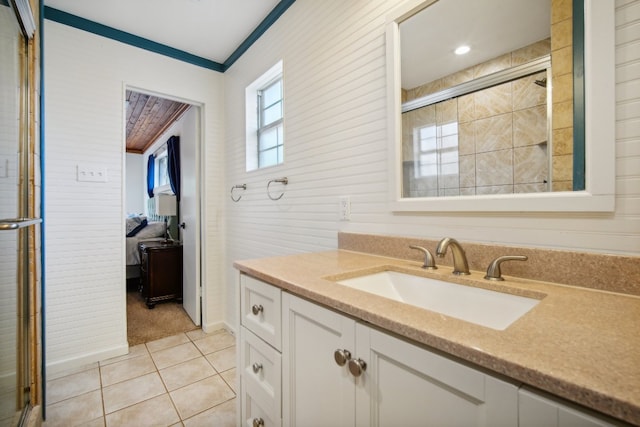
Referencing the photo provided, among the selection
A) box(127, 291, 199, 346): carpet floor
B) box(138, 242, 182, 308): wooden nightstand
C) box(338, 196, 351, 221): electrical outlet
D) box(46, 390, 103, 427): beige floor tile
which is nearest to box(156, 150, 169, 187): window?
box(138, 242, 182, 308): wooden nightstand

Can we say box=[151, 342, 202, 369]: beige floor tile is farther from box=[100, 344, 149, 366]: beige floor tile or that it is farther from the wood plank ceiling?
the wood plank ceiling

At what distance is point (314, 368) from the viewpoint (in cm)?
80

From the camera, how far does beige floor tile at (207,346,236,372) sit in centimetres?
208

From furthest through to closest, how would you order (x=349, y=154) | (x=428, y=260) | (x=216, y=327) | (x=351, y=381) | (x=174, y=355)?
(x=216, y=327) < (x=174, y=355) < (x=349, y=154) < (x=428, y=260) < (x=351, y=381)

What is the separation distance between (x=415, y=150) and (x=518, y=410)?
99 cm

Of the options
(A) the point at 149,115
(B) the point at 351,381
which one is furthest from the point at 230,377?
(A) the point at 149,115

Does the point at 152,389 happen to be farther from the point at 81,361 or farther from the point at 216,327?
the point at 216,327

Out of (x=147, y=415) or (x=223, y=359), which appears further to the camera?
(x=223, y=359)

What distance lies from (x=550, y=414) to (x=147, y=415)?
190cm

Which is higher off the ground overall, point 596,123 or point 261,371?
point 596,123

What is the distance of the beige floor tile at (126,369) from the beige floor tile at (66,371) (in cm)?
11

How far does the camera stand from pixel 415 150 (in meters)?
1.23

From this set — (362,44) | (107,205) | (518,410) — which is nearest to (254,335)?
(518,410)

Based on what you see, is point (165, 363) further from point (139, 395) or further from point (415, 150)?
point (415, 150)
